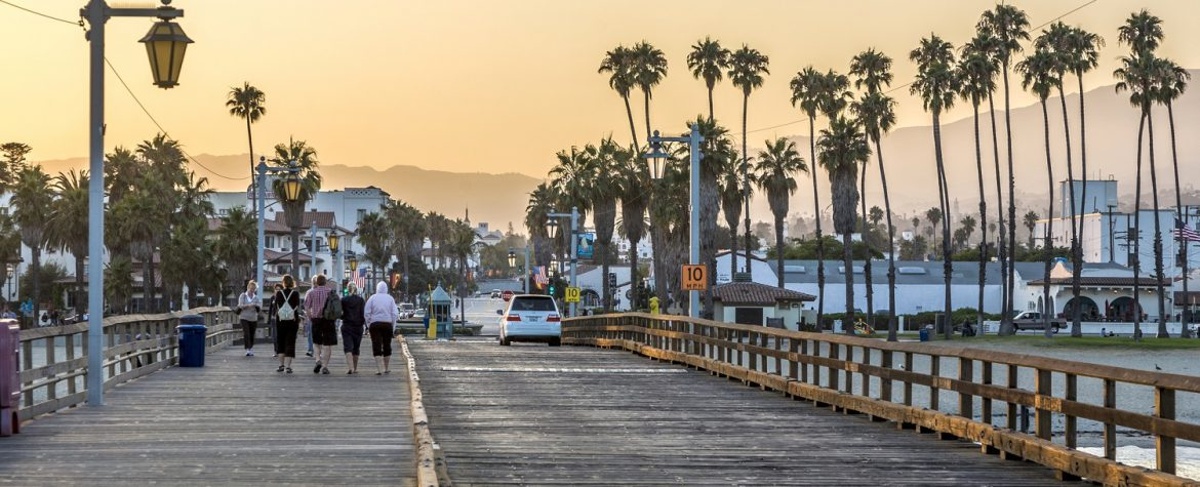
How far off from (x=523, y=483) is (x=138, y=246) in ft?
304

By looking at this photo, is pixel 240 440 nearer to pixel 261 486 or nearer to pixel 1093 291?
pixel 261 486

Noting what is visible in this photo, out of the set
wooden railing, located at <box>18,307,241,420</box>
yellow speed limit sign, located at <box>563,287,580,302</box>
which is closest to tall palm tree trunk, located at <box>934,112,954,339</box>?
yellow speed limit sign, located at <box>563,287,580,302</box>

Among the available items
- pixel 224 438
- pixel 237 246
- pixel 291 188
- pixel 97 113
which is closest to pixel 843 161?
pixel 237 246

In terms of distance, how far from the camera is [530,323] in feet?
161

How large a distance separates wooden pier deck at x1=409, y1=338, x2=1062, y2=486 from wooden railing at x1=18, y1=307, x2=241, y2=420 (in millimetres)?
4372

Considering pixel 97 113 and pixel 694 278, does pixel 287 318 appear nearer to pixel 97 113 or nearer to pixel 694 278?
pixel 97 113

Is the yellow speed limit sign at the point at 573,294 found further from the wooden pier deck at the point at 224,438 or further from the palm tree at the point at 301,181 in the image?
the wooden pier deck at the point at 224,438

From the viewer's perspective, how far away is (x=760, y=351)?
1034 inches

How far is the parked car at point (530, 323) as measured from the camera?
48906 millimetres

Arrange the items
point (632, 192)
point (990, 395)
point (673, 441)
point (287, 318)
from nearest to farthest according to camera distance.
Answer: point (990, 395) < point (673, 441) < point (287, 318) < point (632, 192)

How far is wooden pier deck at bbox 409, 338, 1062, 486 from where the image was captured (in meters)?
14.4

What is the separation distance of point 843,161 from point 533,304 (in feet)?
195

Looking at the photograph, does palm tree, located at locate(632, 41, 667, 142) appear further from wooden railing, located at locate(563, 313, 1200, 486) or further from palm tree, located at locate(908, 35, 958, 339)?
wooden railing, located at locate(563, 313, 1200, 486)

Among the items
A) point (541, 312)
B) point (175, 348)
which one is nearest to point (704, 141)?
point (541, 312)
